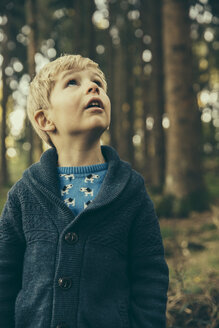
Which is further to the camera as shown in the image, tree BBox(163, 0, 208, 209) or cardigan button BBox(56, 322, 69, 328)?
tree BBox(163, 0, 208, 209)

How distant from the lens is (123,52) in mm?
19047

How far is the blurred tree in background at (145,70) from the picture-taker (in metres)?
8.38

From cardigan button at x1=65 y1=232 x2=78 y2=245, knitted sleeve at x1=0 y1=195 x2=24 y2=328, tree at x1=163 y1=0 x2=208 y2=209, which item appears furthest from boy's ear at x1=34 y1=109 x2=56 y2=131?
tree at x1=163 y1=0 x2=208 y2=209

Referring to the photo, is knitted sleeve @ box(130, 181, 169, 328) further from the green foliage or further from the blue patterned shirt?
the green foliage

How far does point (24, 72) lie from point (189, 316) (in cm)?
1788

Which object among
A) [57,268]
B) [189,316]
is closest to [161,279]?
[57,268]

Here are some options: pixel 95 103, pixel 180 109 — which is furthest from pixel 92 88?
pixel 180 109

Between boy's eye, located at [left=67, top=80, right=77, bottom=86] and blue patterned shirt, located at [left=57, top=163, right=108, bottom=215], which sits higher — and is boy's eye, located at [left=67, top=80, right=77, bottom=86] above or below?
above

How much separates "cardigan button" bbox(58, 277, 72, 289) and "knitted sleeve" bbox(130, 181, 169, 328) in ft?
1.12

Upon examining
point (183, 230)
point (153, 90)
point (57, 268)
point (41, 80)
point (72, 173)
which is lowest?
point (183, 230)

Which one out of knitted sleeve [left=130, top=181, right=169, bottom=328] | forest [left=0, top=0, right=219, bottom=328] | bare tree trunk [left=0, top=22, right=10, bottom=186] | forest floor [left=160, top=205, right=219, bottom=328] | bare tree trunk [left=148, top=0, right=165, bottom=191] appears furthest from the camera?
bare tree trunk [left=0, top=22, right=10, bottom=186]

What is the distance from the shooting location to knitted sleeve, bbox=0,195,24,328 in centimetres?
186

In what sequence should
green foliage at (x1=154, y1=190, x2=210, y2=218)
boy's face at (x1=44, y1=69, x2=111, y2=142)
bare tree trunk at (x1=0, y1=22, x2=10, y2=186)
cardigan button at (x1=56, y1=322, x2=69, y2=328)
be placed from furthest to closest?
bare tree trunk at (x1=0, y1=22, x2=10, y2=186) → green foliage at (x1=154, y1=190, x2=210, y2=218) → boy's face at (x1=44, y1=69, x2=111, y2=142) → cardigan button at (x1=56, y1=322, x2=69, y2=328)

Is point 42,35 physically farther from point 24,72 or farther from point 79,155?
point 79,155
